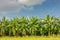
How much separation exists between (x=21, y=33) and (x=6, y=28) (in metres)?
6.44

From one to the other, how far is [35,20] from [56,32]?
35.0 ft

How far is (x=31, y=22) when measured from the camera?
188ft

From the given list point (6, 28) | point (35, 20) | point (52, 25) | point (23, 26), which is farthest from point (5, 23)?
point (52, 25)

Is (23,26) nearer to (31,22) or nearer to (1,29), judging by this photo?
(31,22)

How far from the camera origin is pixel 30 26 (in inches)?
2304

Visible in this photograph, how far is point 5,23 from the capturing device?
2320 inches

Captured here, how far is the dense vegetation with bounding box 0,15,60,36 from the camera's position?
2226 inches

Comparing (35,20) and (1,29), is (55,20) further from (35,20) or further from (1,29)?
(1,29)

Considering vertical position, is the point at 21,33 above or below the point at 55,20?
below

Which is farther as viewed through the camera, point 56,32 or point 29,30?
point 56,32

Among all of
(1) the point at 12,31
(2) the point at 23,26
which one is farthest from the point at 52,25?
(1) the point at 12,31

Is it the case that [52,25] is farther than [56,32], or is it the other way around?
[56,32]

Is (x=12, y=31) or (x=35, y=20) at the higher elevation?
(x=35, y=20)

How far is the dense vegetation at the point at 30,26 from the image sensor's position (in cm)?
5653
